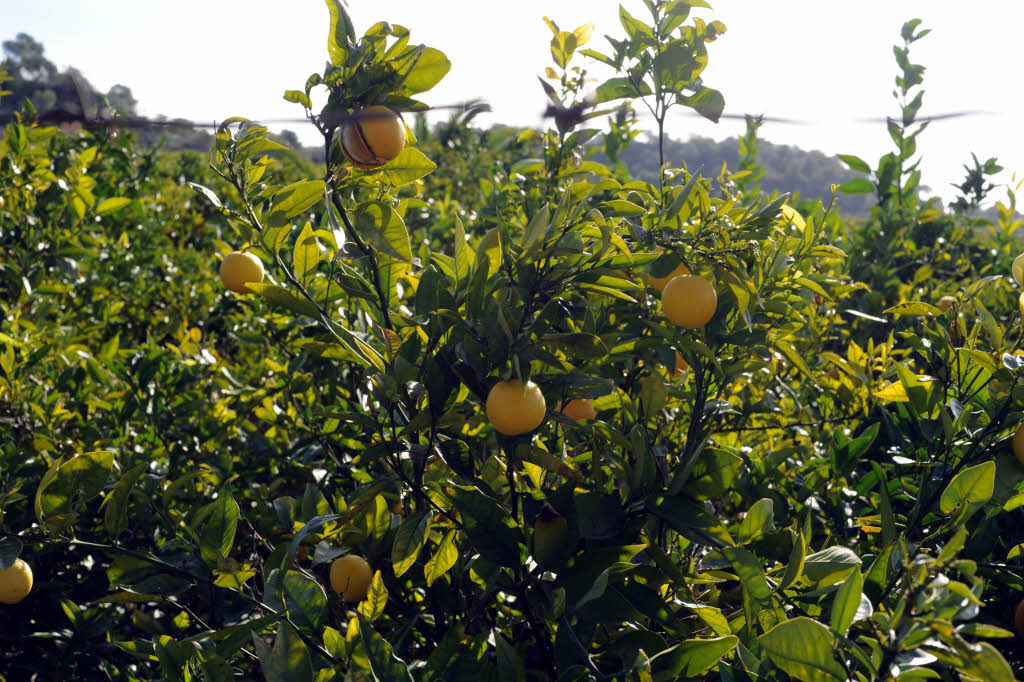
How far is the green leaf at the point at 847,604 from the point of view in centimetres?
69

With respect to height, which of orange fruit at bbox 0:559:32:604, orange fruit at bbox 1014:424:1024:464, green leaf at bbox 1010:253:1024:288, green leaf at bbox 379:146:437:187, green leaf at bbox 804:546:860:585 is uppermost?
green leaf at bbox 379:146:437:187

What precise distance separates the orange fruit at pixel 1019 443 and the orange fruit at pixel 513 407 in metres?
0.69

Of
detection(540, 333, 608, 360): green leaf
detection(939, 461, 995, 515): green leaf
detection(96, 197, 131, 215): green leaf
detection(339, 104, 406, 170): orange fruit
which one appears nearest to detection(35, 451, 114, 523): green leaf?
detection(339, 104, 406, 170): orange fruit

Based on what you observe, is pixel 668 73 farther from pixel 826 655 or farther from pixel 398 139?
pixel 826 655

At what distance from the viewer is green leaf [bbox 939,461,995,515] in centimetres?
84

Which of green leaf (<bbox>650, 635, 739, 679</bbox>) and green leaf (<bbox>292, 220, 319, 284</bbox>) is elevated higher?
green leaf (<bbox>292, 220, 319, 284</bbox>)

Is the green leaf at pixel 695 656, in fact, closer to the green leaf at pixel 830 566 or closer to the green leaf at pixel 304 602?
the green leaf at pixel 830 566

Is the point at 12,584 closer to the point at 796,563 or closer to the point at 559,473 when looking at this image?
the point at 559,473

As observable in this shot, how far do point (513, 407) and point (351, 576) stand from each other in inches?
19.0

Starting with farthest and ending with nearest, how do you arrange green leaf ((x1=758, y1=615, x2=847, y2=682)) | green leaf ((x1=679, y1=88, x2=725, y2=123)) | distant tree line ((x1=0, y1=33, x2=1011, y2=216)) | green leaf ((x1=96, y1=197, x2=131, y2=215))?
green leaf ((x1=96, y1=197, x2=131, y2=215)) → distant tree line ((x1=0, y1=33, x2=1011, y2=216)) → green leaf ((x1=679, y1=88, x2=725, y2=123)) → green leaf ((x1=758, y1=615, x2=847, y2=682))

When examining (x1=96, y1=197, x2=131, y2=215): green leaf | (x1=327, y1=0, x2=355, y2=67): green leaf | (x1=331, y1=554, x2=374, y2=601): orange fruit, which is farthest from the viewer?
(x1=96, y1=197, x2=131, y2=215): green leaf

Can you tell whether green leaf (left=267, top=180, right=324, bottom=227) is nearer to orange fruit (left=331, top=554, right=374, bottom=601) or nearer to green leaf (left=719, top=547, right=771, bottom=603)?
orange fruit (left=331, top=554, right=374, bottom=601)

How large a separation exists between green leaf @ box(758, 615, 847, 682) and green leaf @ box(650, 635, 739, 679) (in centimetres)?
9

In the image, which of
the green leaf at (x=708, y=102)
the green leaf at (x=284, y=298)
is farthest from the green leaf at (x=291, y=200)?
the green leaf at (x=708, y=102)
